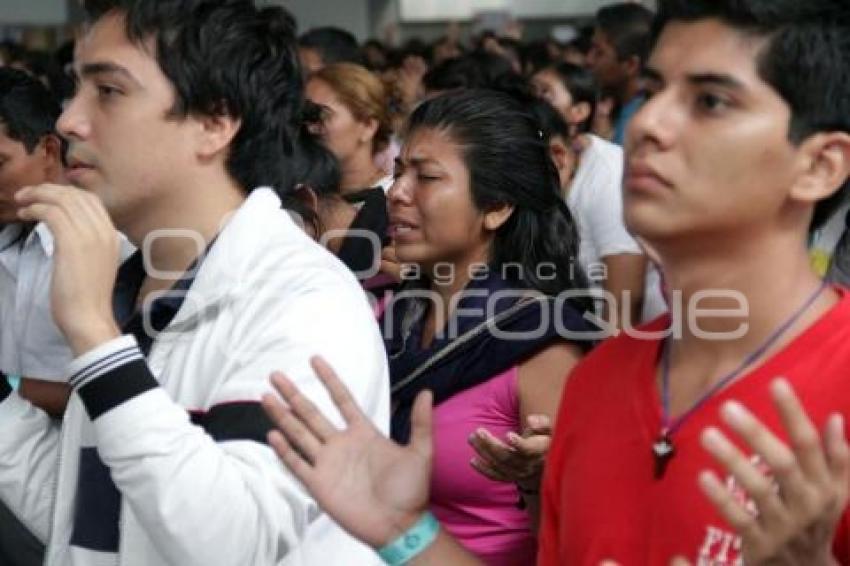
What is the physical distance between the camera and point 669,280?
1.73 m

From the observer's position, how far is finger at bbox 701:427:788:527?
1307 millimetres

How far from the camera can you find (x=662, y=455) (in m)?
1.60

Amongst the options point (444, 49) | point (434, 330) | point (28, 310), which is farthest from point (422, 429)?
point (444, 49)

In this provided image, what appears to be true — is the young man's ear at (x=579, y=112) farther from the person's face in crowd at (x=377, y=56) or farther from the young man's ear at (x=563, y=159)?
the person's face in crowd at (x=377, y=56)

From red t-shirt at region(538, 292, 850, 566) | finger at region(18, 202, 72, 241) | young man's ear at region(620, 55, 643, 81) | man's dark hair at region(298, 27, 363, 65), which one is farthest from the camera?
young man's ear at region(620, 55, 643, 81)

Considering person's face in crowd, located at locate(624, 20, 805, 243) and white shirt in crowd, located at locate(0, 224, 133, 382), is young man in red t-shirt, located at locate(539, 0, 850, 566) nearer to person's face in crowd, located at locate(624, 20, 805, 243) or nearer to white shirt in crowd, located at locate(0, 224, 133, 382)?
person's face in crowd, located at locate(624, 20, 805, 243)

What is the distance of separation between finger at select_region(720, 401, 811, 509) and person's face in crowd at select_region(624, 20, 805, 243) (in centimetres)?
35

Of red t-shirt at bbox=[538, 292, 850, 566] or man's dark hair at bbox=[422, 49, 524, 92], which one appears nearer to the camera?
red t-shirt at bbox=[538, 292, 850, 566]

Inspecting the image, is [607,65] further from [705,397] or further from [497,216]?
[705,397]

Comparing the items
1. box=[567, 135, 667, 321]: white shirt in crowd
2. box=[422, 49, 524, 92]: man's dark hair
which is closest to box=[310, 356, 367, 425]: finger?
box=[567, 135, 667, 321]: white shirt in crowd

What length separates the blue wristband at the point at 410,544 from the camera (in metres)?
1.61

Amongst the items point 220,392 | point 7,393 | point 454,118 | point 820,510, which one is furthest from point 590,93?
point 820,510

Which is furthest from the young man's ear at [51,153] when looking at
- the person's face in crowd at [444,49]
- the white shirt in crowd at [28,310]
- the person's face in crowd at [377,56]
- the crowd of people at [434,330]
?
the person's face in crowd at [444,49]

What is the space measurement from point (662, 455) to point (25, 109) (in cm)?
300
